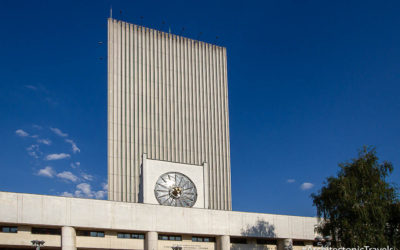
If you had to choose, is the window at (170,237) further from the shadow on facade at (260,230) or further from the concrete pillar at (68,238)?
the concrete pillar at (68,238)

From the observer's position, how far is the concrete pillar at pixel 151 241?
51562 millimetres

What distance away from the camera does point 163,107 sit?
231ft

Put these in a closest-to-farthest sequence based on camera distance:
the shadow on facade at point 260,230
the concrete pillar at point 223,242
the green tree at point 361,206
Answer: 1. the green tree at point 361,206
2. the concrete pillar at point 223,242
3. the shadow on facade at point 260,230

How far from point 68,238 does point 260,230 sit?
72.7 feet

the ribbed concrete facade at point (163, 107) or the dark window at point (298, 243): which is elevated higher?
the ribbed concrete facade at point (163, 107)

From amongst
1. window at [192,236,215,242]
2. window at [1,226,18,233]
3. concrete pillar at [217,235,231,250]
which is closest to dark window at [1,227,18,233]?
window at [1,226,18,233]

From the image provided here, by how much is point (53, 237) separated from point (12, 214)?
458 cm

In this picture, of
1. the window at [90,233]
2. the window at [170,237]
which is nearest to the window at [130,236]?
the window at [90,233]

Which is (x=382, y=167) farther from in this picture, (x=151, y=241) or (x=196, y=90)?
(x=196, y=90)

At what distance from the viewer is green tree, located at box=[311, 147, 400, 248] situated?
4500 centimetres

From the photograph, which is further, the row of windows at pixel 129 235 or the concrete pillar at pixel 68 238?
the concrete pillar at pixel 68 238

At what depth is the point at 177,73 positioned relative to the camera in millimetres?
72875

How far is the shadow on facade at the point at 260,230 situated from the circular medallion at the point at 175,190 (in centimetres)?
897

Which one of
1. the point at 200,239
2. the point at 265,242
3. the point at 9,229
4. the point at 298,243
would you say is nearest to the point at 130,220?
the point at 200,239
